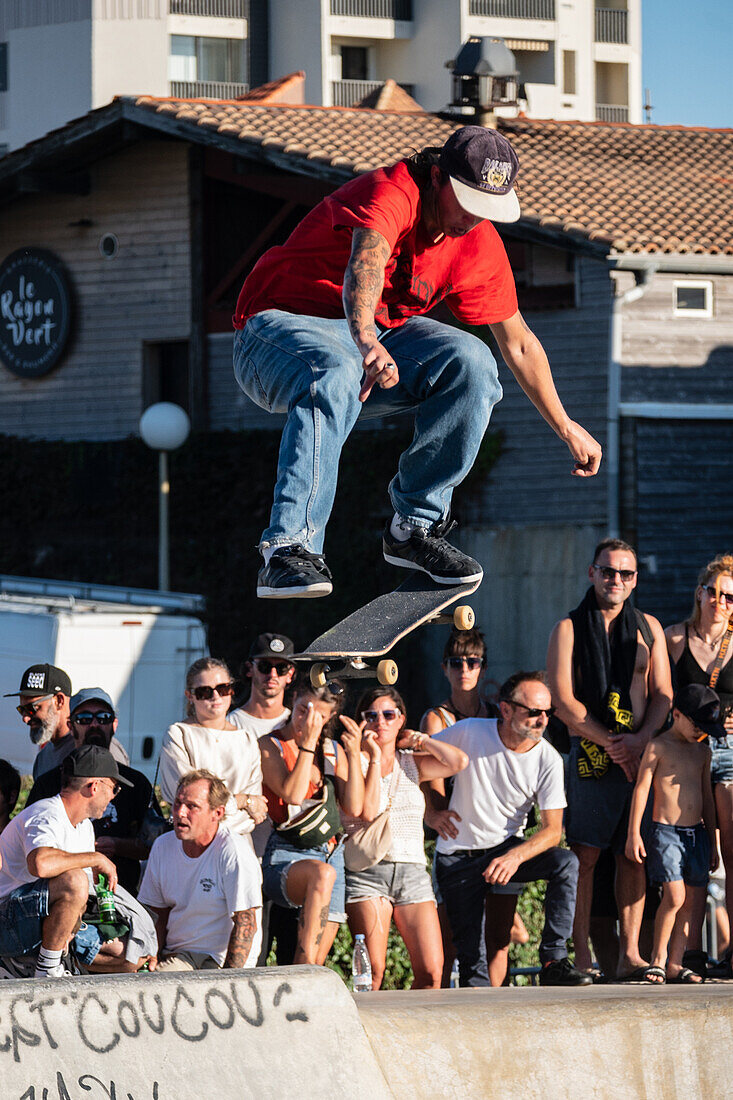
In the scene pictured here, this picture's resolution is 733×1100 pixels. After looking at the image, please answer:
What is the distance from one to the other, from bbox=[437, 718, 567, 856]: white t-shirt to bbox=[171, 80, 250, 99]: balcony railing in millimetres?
42494

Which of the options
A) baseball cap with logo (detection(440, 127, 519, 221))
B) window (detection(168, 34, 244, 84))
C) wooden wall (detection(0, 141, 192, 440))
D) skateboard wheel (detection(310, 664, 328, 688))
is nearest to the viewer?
baseball cap with logo (detection(440, 127, 519, 221))

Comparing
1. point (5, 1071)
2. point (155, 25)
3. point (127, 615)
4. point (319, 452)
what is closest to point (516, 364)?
point (319, 452)

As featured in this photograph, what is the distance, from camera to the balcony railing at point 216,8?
47.0 metres

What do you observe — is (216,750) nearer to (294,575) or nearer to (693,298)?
(294,575)

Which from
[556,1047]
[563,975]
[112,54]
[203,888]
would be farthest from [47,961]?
[112,54]

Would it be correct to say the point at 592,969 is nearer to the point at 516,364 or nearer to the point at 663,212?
the point at 516,364

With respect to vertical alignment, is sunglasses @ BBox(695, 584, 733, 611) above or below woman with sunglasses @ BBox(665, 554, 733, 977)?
above

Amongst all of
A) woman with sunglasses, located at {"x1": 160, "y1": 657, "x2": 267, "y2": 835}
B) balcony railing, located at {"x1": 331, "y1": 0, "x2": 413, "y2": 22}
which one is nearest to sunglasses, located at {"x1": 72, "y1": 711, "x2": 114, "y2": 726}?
woman with sunglasses, located at {"x1": 160, "y1": 657, "x2": 267, "y2": 835}

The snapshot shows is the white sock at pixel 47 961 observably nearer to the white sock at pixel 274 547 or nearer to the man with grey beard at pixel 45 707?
the man with grey beard at pixel 45 707

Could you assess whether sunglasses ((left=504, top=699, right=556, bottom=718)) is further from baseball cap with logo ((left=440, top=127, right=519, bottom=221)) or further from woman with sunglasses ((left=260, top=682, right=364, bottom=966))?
baseball cap with logo ((left=440, top=127, right=519, bottom=221))

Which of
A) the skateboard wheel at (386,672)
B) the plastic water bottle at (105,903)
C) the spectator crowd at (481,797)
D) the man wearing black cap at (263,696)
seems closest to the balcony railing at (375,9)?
the man wearing black cap at (263,696)

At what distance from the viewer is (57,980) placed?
505cm

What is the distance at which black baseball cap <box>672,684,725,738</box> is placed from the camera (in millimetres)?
7430

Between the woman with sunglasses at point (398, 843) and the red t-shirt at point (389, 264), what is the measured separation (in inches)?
115
